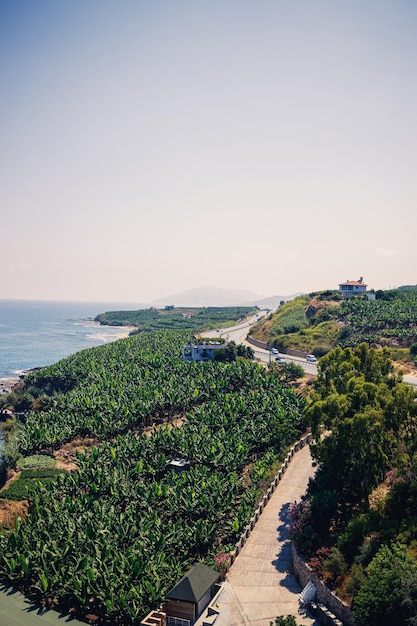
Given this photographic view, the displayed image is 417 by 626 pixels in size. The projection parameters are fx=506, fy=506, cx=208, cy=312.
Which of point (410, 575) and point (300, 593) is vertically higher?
point (410, 575)

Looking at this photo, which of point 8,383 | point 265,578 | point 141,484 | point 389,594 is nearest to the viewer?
point 389,594

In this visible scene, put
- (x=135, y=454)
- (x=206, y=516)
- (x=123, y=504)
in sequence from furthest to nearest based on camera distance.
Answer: (x=135, y=454) → (x=123, y=504) → (x=206, y=516)

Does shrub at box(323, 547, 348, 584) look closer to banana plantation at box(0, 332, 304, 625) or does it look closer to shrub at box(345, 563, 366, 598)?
shrub at box(345, 563, 366, 598)

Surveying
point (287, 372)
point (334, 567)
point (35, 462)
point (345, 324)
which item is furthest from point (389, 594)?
point (345, 324)

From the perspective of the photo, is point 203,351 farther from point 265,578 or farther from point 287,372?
point 265,578

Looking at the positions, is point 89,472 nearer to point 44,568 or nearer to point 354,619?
point 44,568

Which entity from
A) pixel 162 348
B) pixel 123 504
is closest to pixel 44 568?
pixel 123 504

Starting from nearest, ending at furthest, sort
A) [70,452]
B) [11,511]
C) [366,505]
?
[366,505]
[11,511]
[70,452]
